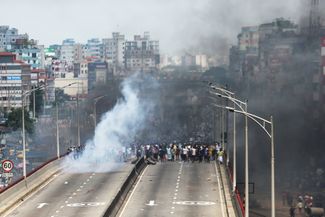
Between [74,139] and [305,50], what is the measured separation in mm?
44232

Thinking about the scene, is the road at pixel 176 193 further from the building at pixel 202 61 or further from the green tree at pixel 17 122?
the green tree at pixel 17 122

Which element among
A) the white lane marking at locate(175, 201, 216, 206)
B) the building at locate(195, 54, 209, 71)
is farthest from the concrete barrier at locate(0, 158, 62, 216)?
the building at locate(195, 54, 209, 71)

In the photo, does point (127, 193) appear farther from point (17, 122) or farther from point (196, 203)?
point (17, 122)

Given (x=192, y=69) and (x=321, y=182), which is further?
(x=192, y=69)

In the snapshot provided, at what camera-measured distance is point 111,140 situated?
108m

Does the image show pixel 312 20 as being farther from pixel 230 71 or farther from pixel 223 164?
pixel 223 164

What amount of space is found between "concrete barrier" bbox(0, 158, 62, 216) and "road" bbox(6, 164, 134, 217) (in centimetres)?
68

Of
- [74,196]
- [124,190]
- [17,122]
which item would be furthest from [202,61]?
[74,196]

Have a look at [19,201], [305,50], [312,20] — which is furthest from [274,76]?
[19,201]

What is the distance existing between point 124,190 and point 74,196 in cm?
379

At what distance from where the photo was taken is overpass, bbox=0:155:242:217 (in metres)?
64.6

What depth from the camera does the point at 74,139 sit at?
177 m

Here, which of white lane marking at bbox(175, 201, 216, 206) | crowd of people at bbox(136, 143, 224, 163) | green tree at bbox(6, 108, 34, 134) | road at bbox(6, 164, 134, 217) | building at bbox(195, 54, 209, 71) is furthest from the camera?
green tree at bbox(6, 108, 34, 134)

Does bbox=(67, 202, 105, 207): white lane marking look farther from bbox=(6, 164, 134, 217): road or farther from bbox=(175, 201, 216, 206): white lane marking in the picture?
bbox=(175, 201, 216, 206): white lane marking
